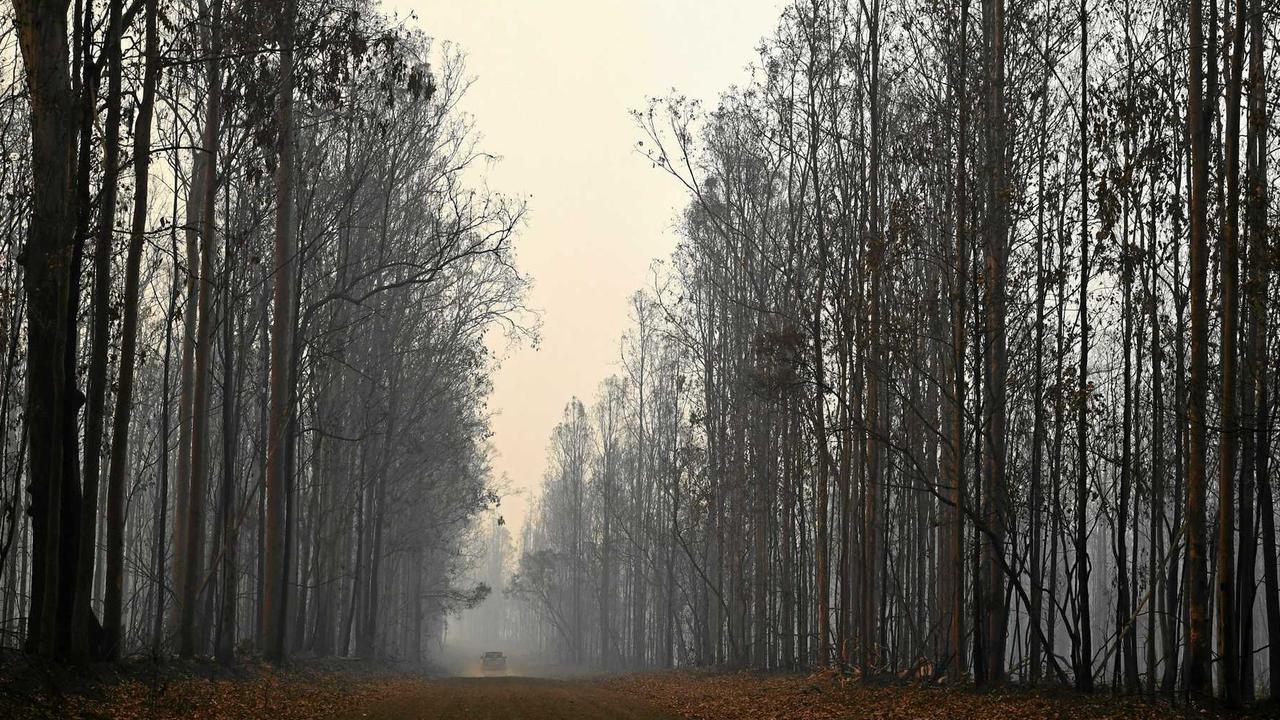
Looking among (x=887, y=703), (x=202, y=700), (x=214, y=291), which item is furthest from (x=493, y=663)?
(x=202, y=700)

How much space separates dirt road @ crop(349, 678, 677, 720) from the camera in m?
13.7

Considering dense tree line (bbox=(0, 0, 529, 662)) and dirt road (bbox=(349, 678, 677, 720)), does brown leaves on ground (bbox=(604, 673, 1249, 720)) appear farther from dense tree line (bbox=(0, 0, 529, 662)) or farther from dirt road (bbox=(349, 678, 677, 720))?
dense tree line (bbox=(0, 0, 529, 662))

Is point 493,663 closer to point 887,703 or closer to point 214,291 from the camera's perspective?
point 214,291

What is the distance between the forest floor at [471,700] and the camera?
1019 centimetres

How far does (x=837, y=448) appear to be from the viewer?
2325 cm

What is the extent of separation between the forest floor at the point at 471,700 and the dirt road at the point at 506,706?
0.02 meters

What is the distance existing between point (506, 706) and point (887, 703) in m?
5.75

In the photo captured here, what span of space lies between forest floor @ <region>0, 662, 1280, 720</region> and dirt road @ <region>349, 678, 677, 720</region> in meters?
0.02

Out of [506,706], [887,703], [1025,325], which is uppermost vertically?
[1025,325]

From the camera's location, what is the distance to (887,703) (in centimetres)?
1440

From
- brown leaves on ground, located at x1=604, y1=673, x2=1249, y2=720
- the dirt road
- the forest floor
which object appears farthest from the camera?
the dirt road

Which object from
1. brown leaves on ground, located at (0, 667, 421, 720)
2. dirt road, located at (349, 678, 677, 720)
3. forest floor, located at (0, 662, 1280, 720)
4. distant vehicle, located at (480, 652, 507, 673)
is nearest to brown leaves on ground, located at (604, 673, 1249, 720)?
forest floor, located at (0, 662, 1280, 720)

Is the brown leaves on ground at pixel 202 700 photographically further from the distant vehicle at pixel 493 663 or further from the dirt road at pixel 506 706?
the distant vehicle at pixel 493 663

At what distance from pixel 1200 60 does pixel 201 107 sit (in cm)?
1456
